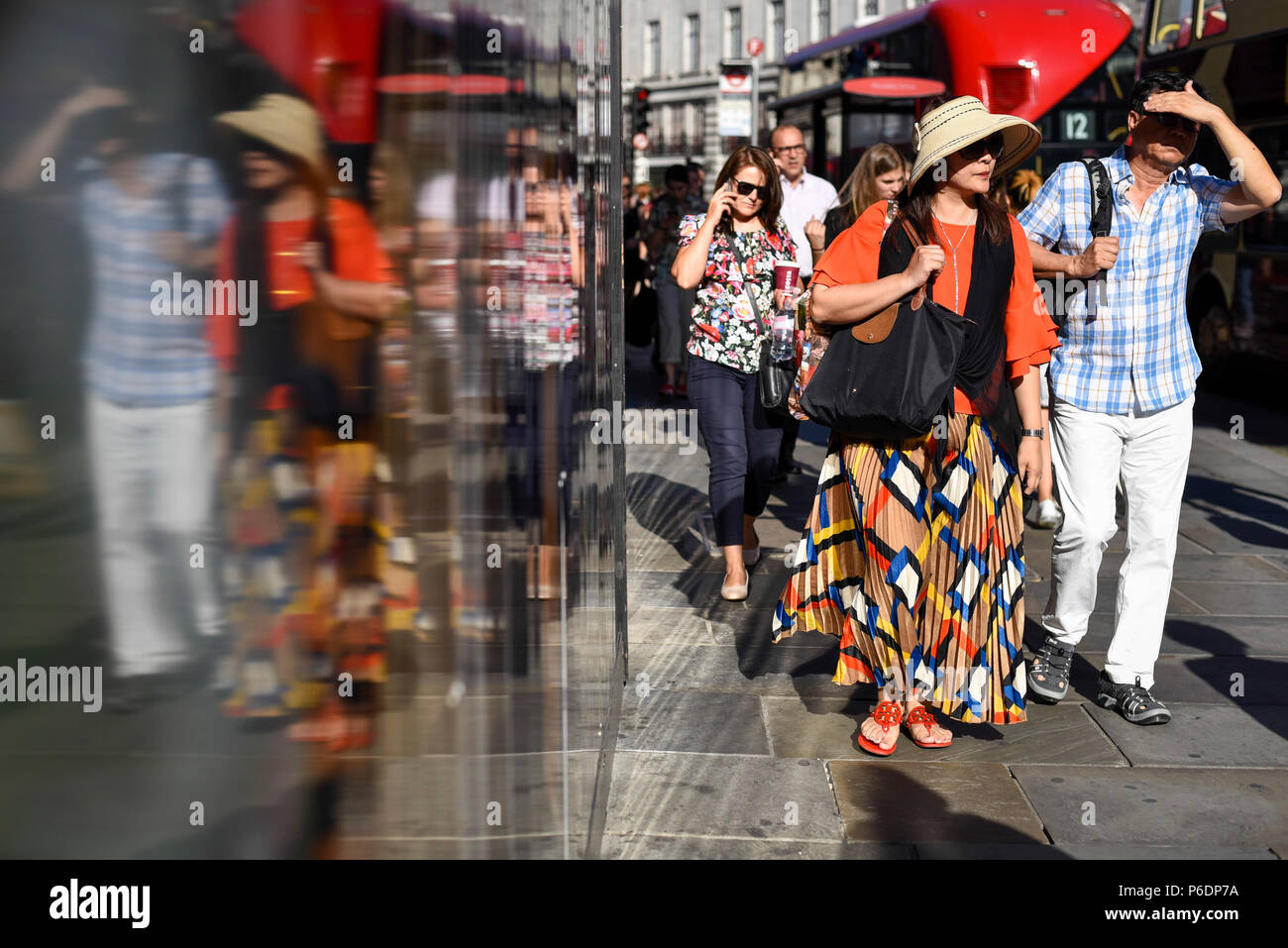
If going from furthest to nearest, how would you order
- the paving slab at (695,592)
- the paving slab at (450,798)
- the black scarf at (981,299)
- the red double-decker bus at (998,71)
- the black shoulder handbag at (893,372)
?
1. the red double-decker bus at (998,71)
2. the paving slab at (695,592)
3. the black scarf at (981,299)
4. the black shoulder handbag at (893,372)
5. the paving slab at (450,798)

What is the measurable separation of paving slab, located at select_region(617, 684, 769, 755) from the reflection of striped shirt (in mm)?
3028

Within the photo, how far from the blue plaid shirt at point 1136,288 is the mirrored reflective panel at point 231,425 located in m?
3.08

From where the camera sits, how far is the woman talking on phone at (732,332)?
18.3 feet

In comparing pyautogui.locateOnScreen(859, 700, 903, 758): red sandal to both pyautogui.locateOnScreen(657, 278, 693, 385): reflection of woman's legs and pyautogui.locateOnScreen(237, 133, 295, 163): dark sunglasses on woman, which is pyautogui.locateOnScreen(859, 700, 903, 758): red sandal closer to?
pyautogui.locateOnScreen(237, 133, 295, 163): dark sunglasses on woman

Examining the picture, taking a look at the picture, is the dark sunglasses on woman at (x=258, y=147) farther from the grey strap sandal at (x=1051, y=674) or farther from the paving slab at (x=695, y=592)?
the paving slab at (x=695, y=592)

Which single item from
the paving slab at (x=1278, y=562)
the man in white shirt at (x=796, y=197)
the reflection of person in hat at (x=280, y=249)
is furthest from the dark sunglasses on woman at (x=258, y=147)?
the man in white shirt at (x=796, y=197)

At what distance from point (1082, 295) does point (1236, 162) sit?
554 mm

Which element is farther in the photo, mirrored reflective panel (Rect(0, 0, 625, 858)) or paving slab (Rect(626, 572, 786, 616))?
paving slab (Rect(626, 572, 786, 616))

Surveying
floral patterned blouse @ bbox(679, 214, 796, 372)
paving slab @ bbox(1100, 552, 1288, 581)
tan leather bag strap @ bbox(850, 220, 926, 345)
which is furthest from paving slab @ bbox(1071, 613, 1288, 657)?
tan leather bag strap @ bbox(850, 220, 926, 345)

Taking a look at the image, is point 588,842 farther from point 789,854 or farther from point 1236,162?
point 1236,162

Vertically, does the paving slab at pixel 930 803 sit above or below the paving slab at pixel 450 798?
below

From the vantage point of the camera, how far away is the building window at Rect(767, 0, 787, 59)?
1834 inches

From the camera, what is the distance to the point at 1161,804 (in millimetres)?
3607

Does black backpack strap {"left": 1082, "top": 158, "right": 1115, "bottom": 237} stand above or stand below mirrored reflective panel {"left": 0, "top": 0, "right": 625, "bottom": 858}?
above
